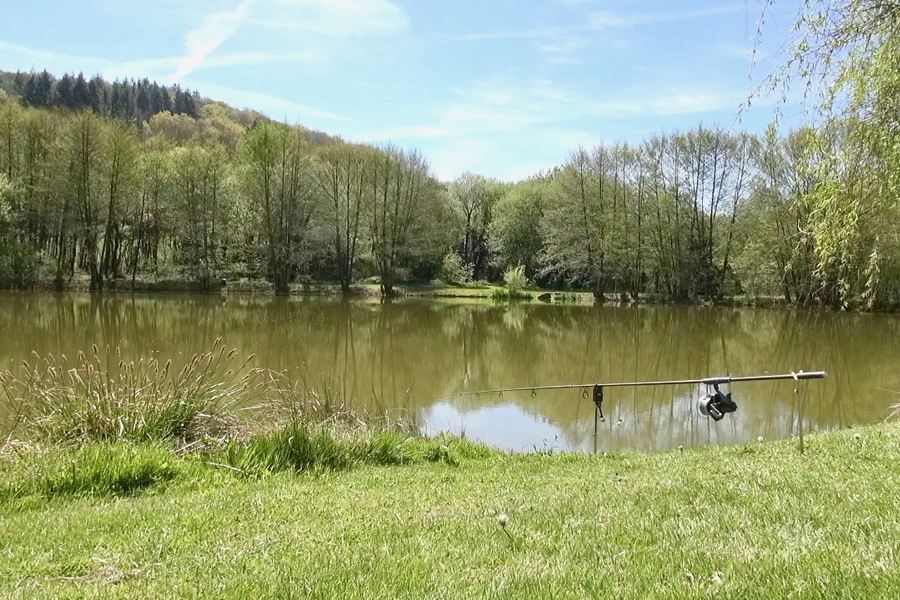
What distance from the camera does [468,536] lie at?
3305 mm

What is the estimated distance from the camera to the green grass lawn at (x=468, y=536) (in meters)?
2.54

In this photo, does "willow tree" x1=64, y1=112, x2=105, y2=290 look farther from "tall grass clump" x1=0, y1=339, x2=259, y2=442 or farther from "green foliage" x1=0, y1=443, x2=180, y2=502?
"green foliage" x1=0, y1=443, x2=180, y2=502

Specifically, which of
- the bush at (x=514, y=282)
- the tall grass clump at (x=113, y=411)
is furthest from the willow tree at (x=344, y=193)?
the tall grass clump at (x=113, y=411)

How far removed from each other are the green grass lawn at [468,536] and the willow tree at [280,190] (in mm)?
37349

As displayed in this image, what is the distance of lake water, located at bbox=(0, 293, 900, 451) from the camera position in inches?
403

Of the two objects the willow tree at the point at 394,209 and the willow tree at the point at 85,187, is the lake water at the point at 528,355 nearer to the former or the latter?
the willow tree at the point at 85,187

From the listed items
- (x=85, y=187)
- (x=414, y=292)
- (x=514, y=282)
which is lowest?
(x=414, y=292)

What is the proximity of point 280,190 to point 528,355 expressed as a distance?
28662 mm

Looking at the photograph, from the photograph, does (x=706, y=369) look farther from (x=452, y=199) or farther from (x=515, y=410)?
(x=452, y=199)

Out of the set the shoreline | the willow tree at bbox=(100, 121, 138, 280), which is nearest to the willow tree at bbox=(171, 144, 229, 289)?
the willow tree at bbox=(100, 121, 138, 280)

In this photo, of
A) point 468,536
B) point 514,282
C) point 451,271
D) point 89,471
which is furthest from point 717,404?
point 451,271

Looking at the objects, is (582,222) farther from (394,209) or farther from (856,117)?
(856,117)

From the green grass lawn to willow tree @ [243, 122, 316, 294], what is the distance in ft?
123

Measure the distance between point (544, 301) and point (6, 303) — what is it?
32311 millimetres
